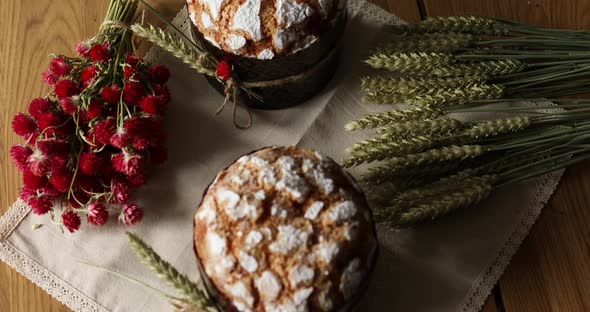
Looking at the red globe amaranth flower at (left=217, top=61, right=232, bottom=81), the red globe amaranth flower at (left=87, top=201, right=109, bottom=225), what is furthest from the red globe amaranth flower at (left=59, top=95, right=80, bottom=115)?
the red globe amaranth flower at (left=217, top=61, right=232, bottom=81)

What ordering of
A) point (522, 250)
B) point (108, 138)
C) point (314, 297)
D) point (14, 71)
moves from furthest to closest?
point (14, 71) → point (522, 250) → point (108, 138) → point (314, 297)

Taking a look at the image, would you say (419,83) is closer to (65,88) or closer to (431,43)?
(431,43)

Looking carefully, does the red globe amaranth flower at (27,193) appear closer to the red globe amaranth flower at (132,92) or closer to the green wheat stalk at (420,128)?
the red globe amaranth flower at (132,92)

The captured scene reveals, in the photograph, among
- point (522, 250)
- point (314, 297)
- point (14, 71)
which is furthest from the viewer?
point (14, 71)

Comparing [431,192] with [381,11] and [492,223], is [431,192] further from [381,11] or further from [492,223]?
[381,11]

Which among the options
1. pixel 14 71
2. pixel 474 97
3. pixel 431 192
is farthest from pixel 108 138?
pixel 474 97

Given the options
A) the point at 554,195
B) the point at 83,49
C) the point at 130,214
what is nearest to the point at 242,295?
the point at 130,214

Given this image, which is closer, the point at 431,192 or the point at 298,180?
the point at 298,180
